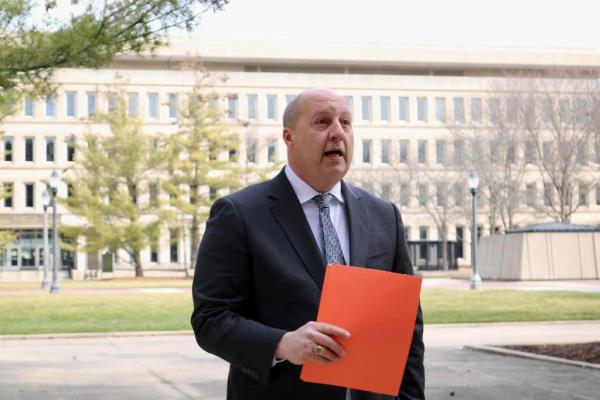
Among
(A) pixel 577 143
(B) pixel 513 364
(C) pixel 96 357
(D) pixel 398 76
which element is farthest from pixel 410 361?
(D) pixel 398 76

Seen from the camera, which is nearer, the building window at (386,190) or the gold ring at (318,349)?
the gold ring at (318,349)

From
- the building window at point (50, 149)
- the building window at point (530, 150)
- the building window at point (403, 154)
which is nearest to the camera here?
the building window at point (530, 150)

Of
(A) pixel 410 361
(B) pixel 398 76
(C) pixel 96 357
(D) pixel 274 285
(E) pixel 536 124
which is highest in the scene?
(B) pixel 398 76

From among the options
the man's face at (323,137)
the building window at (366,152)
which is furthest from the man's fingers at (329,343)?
the building window at (366,152)

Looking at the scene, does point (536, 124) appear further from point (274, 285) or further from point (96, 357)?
point (274, 285)

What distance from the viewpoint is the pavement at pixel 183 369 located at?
1080 centimetres

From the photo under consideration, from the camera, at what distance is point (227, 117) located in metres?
74.1

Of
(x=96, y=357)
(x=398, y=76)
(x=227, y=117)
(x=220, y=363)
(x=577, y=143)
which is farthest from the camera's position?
(x=398, y=76)

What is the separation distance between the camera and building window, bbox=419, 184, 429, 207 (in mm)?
68750

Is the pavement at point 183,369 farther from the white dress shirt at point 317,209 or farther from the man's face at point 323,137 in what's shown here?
the man's face at point 323,137

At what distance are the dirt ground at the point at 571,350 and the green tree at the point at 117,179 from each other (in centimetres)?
4148

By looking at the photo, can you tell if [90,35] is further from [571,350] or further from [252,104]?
[252,104]

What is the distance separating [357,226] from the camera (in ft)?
12.4

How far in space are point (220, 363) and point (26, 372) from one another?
99.4 inches
